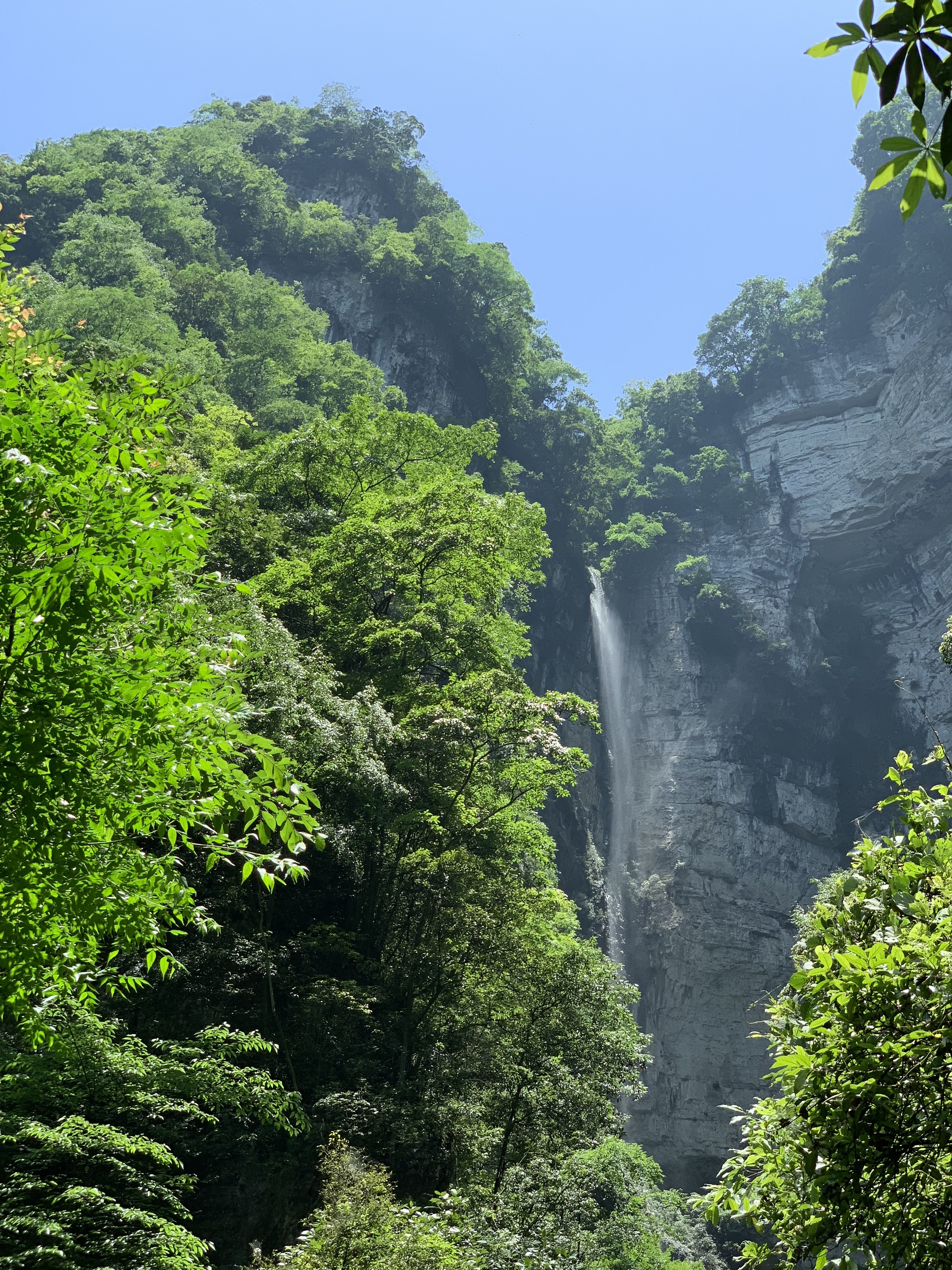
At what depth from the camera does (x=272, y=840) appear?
17.3 feet

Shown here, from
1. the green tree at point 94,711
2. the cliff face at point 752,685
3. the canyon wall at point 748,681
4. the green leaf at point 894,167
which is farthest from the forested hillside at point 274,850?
the canyon wall at point 748,681


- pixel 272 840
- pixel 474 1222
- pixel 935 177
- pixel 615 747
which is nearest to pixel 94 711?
pixel 272 840

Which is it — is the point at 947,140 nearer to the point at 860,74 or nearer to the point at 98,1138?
the point at 860,74

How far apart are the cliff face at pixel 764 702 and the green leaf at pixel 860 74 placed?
35139 mm

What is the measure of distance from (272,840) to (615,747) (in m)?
39.5

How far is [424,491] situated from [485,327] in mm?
33899

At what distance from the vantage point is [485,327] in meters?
46.3

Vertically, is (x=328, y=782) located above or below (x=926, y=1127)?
above

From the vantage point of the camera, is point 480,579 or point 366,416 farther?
point 366,416

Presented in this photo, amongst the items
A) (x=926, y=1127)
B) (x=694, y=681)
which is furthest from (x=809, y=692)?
(x=926, y=1127)

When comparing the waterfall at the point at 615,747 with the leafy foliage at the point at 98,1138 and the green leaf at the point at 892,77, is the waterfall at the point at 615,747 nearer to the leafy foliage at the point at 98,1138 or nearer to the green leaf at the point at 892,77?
the leafy foliage at the point at 98,1138

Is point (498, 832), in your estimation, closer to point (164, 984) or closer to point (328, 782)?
point (328, 782)

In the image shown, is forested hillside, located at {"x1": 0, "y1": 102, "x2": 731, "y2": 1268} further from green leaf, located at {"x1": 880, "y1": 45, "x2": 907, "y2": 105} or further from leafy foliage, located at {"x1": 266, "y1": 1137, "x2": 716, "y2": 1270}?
green leaf, located at {"x1": 880, "y1": 45, "x2": 907, "y2": 105}

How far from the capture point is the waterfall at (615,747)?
128ft
